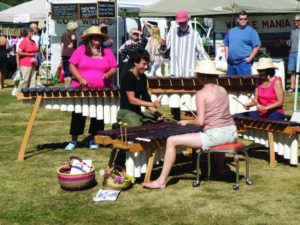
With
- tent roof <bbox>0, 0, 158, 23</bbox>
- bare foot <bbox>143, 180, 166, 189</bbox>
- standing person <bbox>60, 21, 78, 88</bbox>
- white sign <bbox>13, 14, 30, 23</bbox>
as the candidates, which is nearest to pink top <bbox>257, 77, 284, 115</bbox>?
bare foot <bbox>143, 180, 166, 189</bbox>

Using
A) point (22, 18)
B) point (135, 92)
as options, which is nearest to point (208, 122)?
point (135, 92)

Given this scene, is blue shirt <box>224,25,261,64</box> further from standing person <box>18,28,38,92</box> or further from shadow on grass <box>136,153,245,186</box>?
standing person <box>18,28,38,92</box>

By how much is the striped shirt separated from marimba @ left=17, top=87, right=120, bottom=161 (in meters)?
2.06

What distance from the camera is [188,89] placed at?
308 inches

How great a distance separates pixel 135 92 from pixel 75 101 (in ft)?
3.68

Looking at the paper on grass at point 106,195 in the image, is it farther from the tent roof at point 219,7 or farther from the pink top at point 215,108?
the tent roof at point 219,7

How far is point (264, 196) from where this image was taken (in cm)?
579

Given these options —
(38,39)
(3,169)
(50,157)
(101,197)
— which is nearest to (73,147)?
(50,157)

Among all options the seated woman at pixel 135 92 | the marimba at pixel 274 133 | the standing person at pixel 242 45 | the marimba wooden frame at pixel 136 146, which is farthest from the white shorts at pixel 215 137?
the standing person at pixel 242 45

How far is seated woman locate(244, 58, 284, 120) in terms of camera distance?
277 inches

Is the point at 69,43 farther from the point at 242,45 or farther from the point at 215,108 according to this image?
the point at 215,108

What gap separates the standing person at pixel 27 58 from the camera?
13500 mm

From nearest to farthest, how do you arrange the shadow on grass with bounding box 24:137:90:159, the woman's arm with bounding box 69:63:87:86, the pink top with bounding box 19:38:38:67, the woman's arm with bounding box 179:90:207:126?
the woman's arm with bounding box 179:90:207:126 → the woman's arm with bounding box 69:63:87:86 → the shadow on grass with bounding box 24:137:90:159 → the pink top with bounding box 19:38:38:67

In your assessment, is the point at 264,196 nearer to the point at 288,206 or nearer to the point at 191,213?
the point at 288,206
